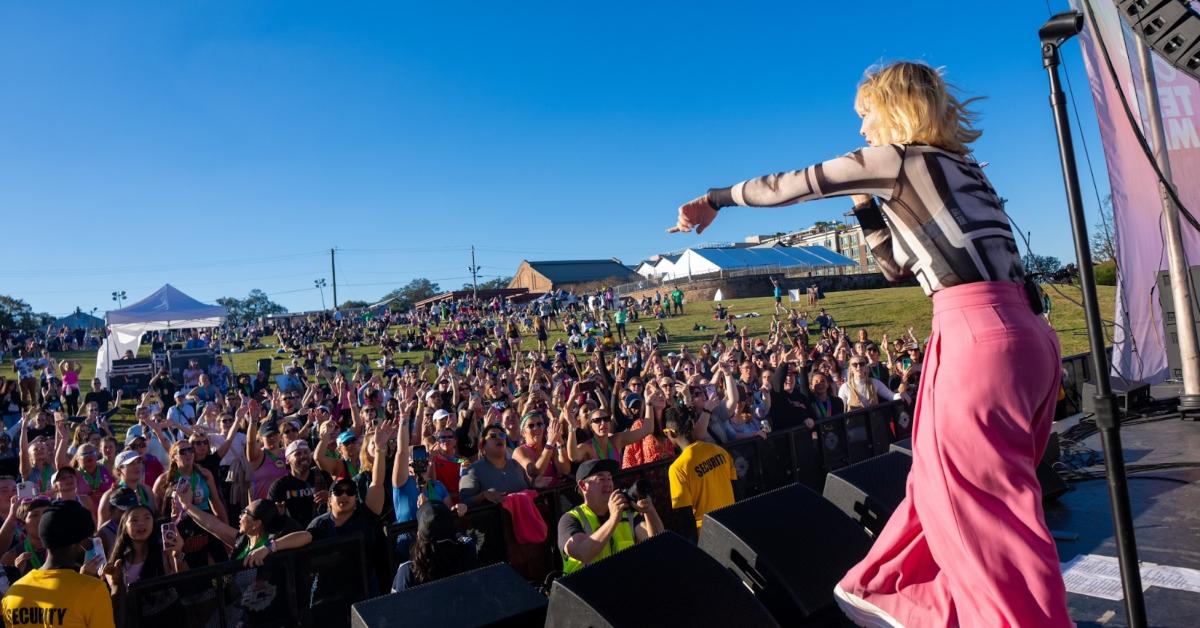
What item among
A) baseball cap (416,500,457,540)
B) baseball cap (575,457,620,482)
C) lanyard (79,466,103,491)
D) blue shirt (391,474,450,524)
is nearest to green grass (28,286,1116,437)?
lanyard (79,466,103,491)

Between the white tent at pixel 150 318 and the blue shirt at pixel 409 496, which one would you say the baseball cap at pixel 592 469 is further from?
the white tent at pixel 150 318

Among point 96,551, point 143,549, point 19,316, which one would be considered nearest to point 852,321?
point 143,549

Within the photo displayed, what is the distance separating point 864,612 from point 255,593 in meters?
3.60

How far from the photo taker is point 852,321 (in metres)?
29.4

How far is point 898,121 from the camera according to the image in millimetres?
2293

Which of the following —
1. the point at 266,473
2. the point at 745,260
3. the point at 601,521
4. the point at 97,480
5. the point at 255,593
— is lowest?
Answer: the point at 255,593

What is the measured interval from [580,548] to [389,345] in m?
24.5

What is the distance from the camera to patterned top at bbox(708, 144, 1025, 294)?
213 centimetres

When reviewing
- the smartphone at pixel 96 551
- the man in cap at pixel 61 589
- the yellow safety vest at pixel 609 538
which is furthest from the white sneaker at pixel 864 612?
the smartphone at pixel 96 551

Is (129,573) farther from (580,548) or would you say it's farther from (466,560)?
(580,548)

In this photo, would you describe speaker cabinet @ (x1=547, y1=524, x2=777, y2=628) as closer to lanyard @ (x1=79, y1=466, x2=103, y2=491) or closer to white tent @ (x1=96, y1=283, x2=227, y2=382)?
lanyard @ (x1=79, y1=466, x2=103, y2=491)

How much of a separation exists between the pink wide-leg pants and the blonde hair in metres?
0.47

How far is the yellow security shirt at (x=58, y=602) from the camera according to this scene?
12.4 feet

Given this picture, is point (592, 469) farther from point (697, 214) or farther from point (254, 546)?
point (697, 214)
